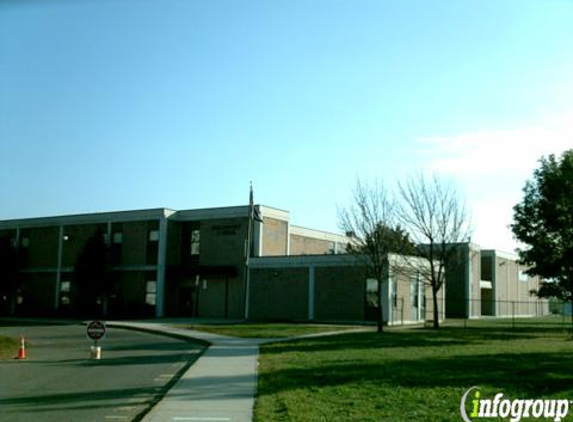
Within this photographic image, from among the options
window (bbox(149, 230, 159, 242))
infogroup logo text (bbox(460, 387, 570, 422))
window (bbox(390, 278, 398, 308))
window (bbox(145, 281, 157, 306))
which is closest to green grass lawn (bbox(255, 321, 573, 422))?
infogroup logo text (bbox(460, 387, 570, 422))

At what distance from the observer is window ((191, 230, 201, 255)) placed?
55094mm

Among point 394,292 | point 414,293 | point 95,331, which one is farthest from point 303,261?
point 95,331

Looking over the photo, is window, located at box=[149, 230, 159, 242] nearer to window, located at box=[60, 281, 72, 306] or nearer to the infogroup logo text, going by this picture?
window, located at box=[60, 281, 72, 306]

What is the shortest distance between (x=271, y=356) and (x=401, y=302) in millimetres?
26823

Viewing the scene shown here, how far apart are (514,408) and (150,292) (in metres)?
45.8

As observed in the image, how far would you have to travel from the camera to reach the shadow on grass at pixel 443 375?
→ 13.1m

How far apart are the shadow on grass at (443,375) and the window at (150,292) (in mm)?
37853

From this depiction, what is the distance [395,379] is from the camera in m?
14.1

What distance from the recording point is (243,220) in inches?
2064

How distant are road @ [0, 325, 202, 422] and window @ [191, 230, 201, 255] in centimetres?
2880

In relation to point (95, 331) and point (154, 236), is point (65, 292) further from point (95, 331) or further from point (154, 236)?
point (95, 331)

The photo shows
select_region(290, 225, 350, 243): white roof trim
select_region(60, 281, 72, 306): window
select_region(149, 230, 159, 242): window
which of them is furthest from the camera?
select_region(60, 281, 72, 306): window

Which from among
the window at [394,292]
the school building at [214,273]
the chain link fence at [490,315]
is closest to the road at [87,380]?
the school building at [214,273]

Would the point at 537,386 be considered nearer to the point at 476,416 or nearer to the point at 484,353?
the point at 476,416
